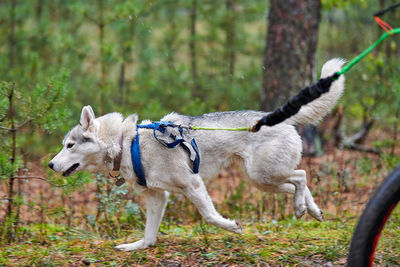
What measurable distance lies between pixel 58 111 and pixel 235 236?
2464 mm

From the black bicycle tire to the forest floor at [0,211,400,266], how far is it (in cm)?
116

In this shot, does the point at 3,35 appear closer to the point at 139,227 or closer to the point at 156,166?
the point at 139,227

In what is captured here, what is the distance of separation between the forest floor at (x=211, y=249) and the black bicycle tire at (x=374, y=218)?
1.16 meters

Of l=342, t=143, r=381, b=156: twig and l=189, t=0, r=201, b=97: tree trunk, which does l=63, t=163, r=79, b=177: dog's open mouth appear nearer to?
l=342, t=143, r=381, b=156: twig

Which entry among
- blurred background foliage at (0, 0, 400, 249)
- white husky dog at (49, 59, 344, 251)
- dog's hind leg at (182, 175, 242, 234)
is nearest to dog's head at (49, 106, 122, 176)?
white husky dog at (49, 59, 344, 251)

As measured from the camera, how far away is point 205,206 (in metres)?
4.29

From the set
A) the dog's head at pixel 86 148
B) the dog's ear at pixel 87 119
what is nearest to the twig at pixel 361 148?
the dog's head at pixel 86 148

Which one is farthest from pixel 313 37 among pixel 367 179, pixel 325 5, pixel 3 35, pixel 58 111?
pixel 3 35

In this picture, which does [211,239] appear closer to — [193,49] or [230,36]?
[230,36]

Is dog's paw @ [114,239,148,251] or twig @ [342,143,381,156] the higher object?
twig @ [342,143,381,156]

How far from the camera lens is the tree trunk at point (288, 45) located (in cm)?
791

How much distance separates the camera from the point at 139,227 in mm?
5609

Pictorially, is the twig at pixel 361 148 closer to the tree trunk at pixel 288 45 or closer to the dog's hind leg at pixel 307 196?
the tree trunk at pixel 288 45

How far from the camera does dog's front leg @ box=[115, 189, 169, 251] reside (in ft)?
15.0
